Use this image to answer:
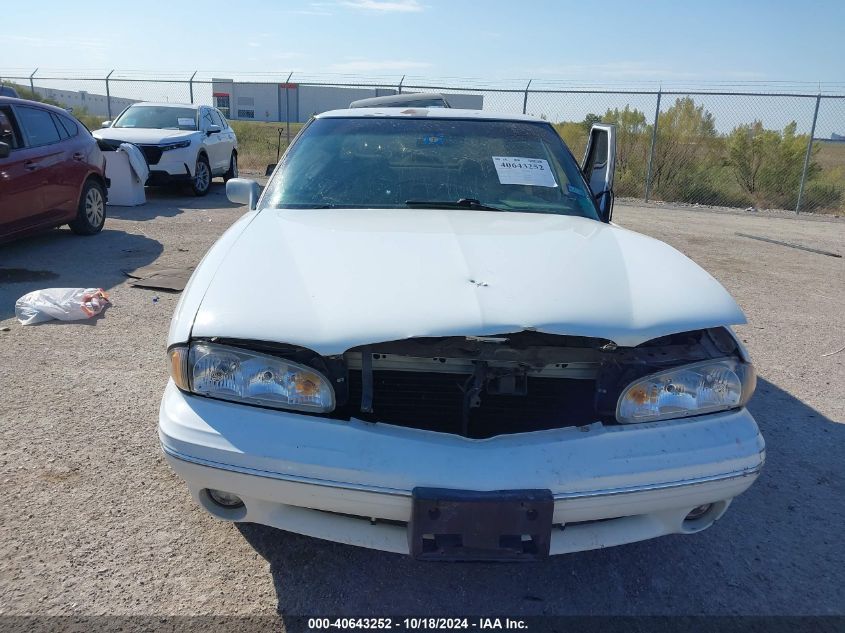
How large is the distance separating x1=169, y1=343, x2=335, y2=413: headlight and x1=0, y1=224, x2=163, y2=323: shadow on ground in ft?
13.0

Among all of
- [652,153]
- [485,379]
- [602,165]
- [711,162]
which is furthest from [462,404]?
[711,162]

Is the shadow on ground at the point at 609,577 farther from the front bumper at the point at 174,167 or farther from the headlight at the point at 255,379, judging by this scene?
the front bumper at the point at 174,167

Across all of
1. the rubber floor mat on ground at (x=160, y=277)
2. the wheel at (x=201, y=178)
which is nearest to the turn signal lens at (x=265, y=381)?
the rubber floor mat on ground at (x=160, y=277)

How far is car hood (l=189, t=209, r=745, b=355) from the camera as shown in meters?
2.00

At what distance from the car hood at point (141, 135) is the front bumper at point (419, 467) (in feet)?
35.7

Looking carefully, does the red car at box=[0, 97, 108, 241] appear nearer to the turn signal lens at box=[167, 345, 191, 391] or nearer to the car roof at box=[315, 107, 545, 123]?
the car roof at box=[315, 107, 545, 123]

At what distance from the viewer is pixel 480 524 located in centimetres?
187

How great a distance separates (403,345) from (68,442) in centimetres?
212

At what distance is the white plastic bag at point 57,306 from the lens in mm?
4984

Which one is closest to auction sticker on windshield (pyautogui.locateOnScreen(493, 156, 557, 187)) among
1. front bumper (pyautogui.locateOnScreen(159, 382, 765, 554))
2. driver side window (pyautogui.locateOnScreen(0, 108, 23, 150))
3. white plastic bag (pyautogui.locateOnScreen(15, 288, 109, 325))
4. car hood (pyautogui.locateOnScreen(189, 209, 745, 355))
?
car hood (pyautogui.locateOnScreen(189, 209, 745, 355))

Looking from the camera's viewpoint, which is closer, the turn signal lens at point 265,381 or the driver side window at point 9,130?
the turn signal lens at point 265,381

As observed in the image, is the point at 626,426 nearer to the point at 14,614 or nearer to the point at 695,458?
the point at 695,458

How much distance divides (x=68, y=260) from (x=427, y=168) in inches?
205

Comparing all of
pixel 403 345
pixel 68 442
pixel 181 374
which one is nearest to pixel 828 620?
pixel 403 345
